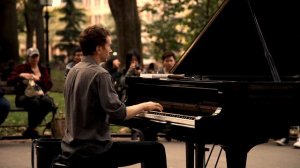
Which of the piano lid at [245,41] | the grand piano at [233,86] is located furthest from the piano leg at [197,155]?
the piano lid at [245,41]

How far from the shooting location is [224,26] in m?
8.02

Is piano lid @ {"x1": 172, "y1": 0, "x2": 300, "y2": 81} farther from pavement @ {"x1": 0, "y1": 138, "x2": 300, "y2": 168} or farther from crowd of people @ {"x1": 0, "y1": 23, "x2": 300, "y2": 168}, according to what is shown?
pavement @ {"x1": 0, "y1": 138, "x2": 300, "y2": 168}

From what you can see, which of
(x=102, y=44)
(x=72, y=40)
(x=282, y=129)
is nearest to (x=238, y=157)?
(x=282, y=129)

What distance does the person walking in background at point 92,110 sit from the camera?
613cm

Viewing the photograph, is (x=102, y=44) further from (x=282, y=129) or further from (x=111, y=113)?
(x=282, y=129)

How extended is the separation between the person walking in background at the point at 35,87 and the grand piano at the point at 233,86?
4.72 metres

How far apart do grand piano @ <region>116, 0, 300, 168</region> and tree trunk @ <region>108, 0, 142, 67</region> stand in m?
9.49

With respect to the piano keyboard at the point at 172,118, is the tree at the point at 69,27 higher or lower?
higher

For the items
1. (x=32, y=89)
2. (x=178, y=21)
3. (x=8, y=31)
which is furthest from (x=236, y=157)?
(x=8, y=31)

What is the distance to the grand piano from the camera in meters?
6.42

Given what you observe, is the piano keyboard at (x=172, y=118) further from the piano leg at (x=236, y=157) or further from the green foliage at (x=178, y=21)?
the green foliage at (x=178, y=21)

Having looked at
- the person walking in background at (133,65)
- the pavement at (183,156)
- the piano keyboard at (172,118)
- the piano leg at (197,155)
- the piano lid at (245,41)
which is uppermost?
the piano lid at (245,41)

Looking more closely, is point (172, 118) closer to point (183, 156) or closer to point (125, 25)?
point (183, 156)

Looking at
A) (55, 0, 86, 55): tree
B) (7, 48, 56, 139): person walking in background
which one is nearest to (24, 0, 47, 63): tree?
(55, 0, 86, 55): tree
